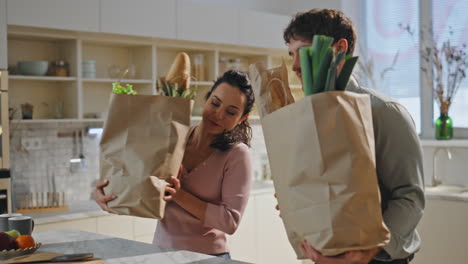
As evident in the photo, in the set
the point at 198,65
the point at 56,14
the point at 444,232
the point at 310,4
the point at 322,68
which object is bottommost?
the point at 444,232

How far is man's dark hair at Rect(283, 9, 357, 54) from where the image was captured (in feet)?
5.22

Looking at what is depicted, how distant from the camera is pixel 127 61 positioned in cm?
486

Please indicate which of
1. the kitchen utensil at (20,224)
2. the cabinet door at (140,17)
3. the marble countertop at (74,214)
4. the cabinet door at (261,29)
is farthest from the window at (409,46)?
the kitchen utensil at (20,224)

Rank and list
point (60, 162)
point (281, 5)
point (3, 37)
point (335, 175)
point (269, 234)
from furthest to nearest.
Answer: point (281, 5)
point (269, 234)
point (60, 162)
point (3, 37)
point (335, 175)

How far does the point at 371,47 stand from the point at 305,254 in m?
4.42

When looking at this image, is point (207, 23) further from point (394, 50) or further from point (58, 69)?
point (394, 50)

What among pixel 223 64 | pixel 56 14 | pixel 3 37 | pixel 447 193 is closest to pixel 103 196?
pixel 3 37

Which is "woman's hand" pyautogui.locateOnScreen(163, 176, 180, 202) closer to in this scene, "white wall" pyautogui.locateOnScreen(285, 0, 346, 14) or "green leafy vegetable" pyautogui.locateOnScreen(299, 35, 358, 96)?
"green leafy vegetable" pyautogui.locateOnScreen(299, 35, 358, 96)

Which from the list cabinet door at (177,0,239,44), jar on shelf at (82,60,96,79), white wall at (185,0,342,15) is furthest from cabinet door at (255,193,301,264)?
white wall at (185,0,342,15)

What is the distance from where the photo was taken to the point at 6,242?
1902 millimetres

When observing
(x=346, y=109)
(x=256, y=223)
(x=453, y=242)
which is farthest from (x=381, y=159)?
(x=256, y=223)

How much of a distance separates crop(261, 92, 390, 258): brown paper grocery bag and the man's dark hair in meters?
0.29

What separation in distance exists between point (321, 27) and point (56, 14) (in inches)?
109

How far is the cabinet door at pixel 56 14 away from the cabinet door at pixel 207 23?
0.74 meters
